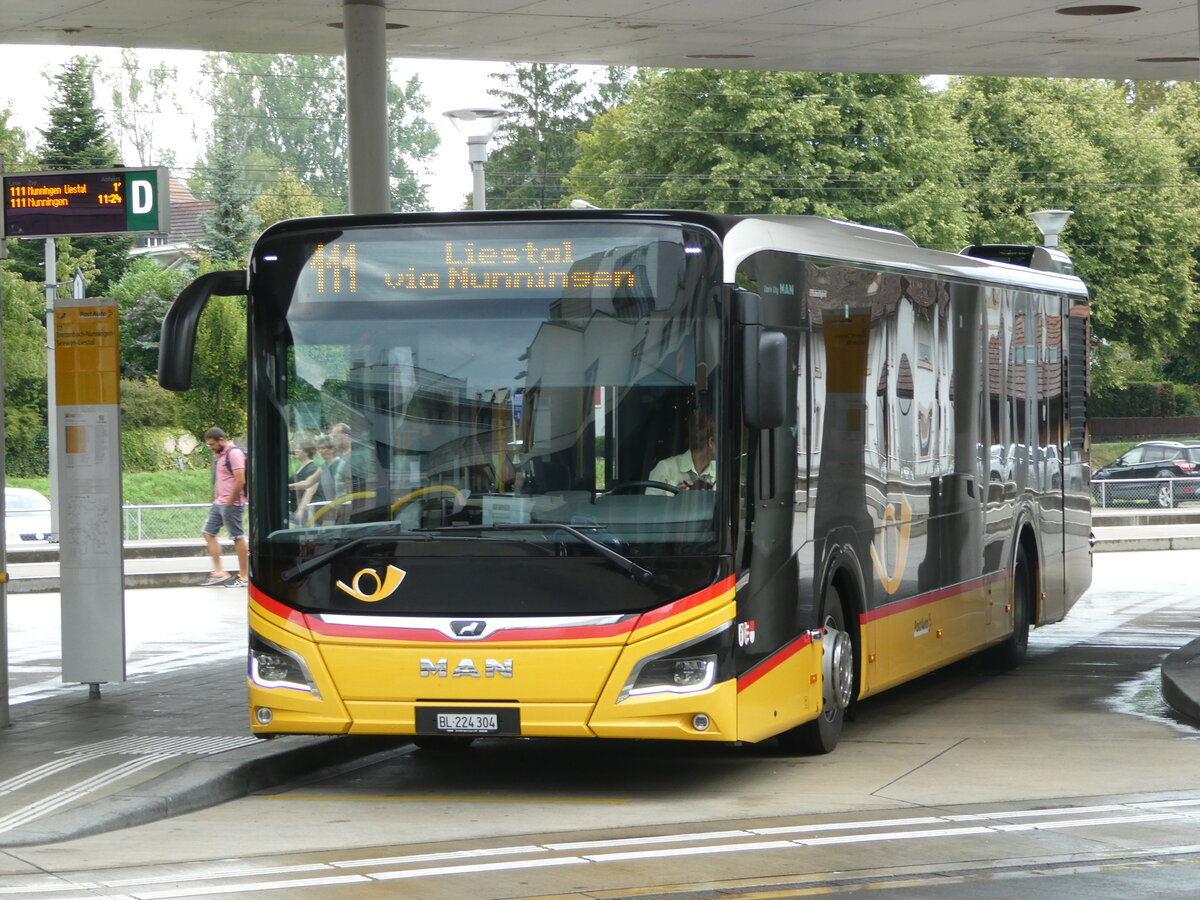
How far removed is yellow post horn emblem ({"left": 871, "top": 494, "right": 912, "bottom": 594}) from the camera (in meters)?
11.8

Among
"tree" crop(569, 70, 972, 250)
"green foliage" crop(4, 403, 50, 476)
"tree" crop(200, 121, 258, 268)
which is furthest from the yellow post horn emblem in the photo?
"tree" crop(200, 121, 258, 268)

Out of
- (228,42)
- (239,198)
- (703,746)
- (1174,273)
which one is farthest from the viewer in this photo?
(239,198)

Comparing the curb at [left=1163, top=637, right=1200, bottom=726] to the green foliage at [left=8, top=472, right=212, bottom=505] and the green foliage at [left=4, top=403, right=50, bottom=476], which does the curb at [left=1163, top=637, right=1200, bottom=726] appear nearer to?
the green foliage at [left=8, top=472, right=212, bottom=505]

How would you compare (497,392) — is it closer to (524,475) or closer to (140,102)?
(524,475)

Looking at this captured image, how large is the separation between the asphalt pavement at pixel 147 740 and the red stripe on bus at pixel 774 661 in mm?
2683

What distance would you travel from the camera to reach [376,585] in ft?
31.0

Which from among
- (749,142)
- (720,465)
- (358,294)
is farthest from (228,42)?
(749,142)

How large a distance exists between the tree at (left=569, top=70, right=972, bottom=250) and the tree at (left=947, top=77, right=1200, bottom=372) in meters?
4.78

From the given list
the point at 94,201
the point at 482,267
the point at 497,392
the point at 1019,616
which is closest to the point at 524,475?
the point at 497,392

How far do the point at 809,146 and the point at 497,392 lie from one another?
46348mm

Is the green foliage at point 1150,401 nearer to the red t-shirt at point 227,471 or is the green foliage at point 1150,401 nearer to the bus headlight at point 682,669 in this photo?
the red t-shirt at point 227,471

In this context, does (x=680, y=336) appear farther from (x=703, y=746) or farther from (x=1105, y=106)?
(x=1105, y=106)

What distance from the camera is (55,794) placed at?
30.6ft

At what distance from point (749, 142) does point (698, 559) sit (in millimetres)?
A: 46883
